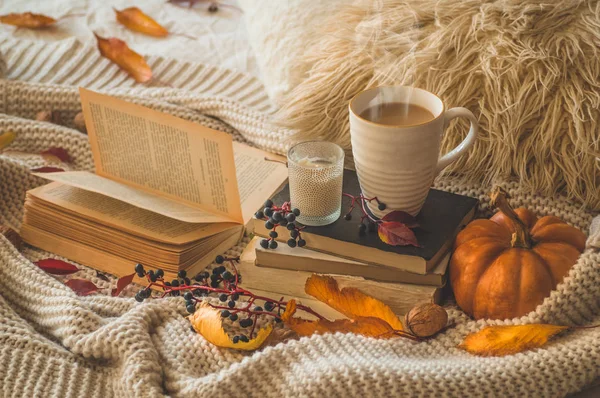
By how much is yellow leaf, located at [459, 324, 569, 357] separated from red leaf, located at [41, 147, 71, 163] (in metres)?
0.67

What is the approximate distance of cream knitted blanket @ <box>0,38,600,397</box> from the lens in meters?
0.59

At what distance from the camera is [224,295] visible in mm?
722

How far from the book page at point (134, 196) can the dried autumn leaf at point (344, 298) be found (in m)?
0.18

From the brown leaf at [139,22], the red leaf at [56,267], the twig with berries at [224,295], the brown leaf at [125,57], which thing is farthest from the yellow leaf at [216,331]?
the brown leaf at [139,22]

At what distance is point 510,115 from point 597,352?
303 millimetres

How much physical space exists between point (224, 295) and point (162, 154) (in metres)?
0.25

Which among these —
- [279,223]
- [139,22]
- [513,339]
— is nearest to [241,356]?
[279,223]

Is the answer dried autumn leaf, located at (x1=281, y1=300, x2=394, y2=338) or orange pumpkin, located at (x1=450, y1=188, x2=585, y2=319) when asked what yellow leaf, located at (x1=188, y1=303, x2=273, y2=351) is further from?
orange pumpkin, located at (x1=450, y1=188, x2=585, y2=319)

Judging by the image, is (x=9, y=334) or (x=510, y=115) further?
(x=510, y=115)

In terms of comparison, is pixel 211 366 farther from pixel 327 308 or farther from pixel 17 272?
pixel 17 272

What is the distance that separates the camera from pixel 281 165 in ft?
3.19

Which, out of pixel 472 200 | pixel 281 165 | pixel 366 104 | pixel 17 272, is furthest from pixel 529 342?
pixel 17 272

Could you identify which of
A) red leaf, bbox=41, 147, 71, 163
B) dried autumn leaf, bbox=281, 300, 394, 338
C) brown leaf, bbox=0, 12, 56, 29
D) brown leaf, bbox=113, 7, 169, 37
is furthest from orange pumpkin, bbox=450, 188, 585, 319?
brown leaf, bbox=0, 12, 56, 29

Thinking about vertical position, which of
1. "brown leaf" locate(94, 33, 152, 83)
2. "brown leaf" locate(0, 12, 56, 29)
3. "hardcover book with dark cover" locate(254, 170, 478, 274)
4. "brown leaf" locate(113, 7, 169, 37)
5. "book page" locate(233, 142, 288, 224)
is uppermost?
"brown leaf" locate(0, 12, 56, 29)
